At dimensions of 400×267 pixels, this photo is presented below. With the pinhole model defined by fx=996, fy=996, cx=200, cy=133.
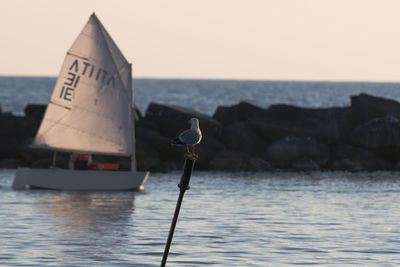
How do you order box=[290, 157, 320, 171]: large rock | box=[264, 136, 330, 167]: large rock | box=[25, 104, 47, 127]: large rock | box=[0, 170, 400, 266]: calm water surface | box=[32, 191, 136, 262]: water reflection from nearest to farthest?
box=[0, 170, 400, 266]: calm water surface < box=[32, 191, 136, 262]: water reflection < box=[290, 157, 320, 171]: large rock < box=[264, 136, 330, 167]: large rock < box=[25, 104, 47, 127]: large rock

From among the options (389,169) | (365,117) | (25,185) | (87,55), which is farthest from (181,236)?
(365,117)

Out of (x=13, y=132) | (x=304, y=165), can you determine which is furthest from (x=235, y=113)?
(x=13, y=132)

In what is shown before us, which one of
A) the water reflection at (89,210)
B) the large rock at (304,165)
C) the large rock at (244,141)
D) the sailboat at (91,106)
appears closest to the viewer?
the water reflection at (89,210)

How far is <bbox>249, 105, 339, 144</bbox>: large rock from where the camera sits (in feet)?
165

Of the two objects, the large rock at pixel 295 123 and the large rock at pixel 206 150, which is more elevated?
the large rock at pixel 295 123

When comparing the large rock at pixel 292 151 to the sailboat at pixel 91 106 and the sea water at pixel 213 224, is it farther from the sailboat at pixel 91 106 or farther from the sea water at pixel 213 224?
the sailboat at pixel 91 106

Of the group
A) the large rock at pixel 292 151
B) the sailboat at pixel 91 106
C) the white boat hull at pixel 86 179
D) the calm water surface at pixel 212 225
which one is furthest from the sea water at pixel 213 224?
the large rock at pixel 292 151

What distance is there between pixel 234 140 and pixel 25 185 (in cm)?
1574

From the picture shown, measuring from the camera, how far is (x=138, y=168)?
154 ft

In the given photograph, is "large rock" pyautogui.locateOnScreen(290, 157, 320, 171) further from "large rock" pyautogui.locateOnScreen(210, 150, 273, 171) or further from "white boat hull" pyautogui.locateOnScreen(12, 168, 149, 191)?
"white boat hull" pyautogui.locateOnScreen(12, 168, 149, 191)

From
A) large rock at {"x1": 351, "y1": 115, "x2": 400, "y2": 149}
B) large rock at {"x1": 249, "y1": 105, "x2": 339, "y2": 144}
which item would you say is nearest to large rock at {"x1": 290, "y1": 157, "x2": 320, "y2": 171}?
large rock at {"x1": 249, "y1": 105, "x2": 339, "y2": 144}

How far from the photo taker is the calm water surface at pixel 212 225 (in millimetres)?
19688

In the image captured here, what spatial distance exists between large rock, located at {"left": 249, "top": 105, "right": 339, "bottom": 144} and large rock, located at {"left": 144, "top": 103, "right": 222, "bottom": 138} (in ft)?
7.17

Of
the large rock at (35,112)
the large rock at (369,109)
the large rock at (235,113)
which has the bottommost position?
the large rock at (35,112)
